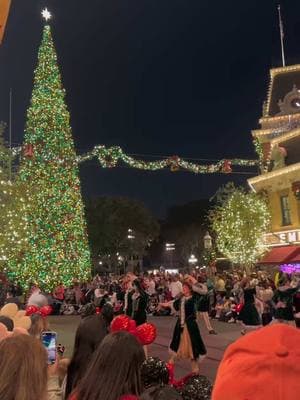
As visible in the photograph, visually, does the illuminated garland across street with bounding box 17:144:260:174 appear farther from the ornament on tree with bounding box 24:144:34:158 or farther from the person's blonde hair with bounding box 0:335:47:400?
the person's blonde hair with bounding box 0:335:47:400

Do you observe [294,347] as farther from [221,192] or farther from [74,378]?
[221,192]

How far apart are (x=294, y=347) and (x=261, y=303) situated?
15856 mm

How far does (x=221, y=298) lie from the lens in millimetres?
24094

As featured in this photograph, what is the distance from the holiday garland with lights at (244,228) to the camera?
33219mm

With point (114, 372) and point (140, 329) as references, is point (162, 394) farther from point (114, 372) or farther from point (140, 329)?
point (140, 329)

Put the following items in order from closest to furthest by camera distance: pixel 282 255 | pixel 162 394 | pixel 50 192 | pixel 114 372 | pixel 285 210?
1. pixel 162 394
2. pixel 114 372
3. pixel 50 192
4. pixel 282 255
5. pixel 285 210

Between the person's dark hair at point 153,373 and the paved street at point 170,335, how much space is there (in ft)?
24.2

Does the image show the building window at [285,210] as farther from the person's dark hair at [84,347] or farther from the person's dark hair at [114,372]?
the person's dark hair at [114,372]

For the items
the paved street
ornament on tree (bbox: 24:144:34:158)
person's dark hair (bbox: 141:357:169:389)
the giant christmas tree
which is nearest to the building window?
the paved street

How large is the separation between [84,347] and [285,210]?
94.4 feet

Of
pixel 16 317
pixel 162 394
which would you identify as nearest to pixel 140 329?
pixel 162 394

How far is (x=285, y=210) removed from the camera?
3231cm

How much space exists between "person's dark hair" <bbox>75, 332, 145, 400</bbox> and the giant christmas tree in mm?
24156

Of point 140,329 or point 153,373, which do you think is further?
point 140,329
